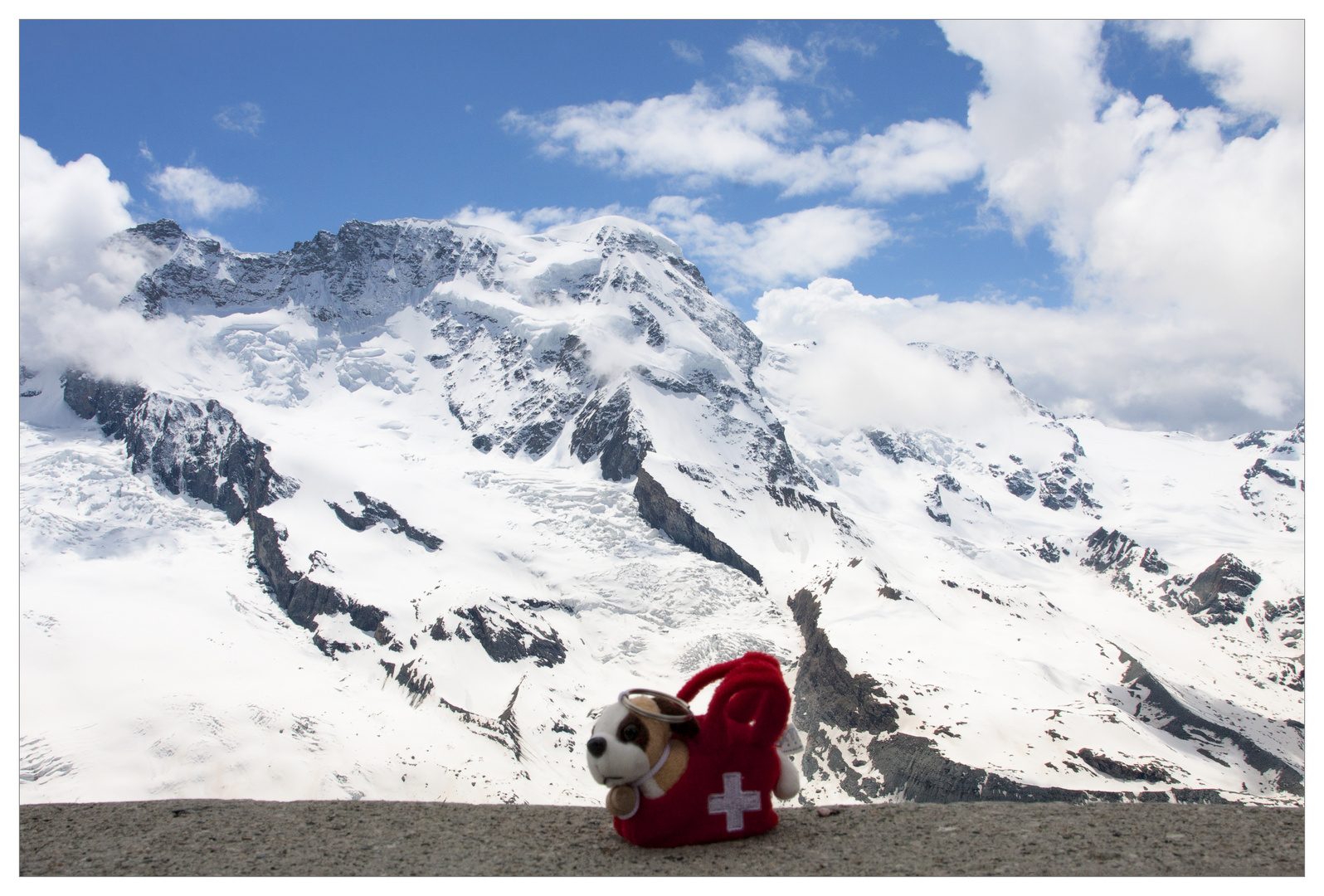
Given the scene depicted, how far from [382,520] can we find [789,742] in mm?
137645

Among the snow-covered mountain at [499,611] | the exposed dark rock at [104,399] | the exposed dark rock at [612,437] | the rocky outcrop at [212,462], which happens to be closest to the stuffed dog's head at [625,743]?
the snow-covered mountain at [499,611]

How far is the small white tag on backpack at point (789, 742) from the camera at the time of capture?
9453 mm

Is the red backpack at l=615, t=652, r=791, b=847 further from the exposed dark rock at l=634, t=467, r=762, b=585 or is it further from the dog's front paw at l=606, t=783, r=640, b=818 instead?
the exposed dark rock at l=634, t=467, r=762, b=585

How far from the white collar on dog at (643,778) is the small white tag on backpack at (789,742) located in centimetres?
156

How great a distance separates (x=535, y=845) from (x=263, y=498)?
148 metres

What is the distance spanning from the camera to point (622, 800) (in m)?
8.59

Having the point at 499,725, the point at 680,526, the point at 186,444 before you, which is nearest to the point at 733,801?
the point at 499,725

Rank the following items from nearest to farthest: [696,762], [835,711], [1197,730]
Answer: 1. [696,762]
2. [835,711]
3. [1197,730]

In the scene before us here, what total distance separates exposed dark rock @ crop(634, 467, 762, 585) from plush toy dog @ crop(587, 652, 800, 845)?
128708mm

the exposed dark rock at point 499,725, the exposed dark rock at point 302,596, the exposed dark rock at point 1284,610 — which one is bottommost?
the exposed dark rock at point 499,725

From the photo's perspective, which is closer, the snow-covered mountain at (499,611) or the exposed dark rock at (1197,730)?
the snow-covered mountain at (499,611)

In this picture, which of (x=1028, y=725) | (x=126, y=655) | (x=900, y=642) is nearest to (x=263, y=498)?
(x=126, y=655)

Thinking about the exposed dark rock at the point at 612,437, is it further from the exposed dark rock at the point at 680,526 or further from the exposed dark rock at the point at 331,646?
the exposed dark rock at the point at 331,646

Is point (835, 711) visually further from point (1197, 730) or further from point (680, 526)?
point (680, 526)
